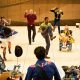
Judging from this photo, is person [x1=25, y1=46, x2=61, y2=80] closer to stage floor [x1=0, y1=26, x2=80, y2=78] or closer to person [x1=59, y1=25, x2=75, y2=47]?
stage floor [x1=0, y1=26, x2=80, y2=78]

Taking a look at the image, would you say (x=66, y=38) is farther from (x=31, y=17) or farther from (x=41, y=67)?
(x=41, y=67)

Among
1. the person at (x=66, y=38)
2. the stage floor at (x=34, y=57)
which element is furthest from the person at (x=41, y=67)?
the person at (x=66, y=38)

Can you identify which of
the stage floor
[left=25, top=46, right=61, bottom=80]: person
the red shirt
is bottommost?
the stage floor

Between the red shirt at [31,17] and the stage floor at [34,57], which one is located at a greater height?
the red shirt at [31,17]

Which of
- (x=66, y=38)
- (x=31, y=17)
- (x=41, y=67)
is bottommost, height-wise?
(x=41, y=67)

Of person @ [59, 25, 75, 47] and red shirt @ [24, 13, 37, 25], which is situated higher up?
red shirt @ [24, 13, 37, 25]

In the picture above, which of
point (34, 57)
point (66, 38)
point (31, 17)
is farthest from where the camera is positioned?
point (31, 17)

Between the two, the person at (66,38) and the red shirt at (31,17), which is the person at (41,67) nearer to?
the person at (66,38)

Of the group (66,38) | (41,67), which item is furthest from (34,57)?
(41,67)

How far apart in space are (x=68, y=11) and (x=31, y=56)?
45.6 ft

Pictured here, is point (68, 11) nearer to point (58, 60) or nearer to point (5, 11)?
point (5, 11)

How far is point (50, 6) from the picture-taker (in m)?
30.2

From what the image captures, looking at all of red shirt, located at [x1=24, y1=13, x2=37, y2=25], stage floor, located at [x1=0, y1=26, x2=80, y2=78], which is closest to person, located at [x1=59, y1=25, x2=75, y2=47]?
stage floor, located at [x1=0, y1=26, x2=80, y2=78]

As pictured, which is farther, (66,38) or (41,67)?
(66,38)
